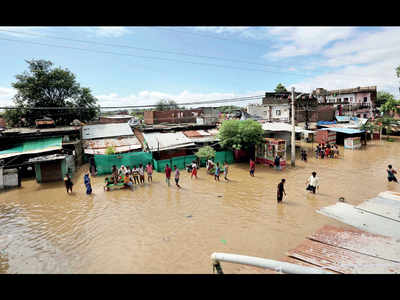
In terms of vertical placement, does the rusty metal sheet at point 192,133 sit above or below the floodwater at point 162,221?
above

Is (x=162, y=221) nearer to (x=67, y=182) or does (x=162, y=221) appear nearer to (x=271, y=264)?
(x=67, y=182)

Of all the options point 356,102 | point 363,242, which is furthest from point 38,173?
point 356,102

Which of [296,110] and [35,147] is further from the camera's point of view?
[296,110]

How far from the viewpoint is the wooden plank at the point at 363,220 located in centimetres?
745

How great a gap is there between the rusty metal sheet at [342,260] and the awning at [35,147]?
62.6 feet

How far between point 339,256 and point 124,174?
1283 cm

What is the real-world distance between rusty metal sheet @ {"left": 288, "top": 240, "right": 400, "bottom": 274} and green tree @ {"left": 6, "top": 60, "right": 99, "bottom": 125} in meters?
27.5

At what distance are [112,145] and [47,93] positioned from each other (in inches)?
621

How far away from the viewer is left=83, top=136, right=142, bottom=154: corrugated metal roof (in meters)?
20.3

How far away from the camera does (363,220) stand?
27.7 feet

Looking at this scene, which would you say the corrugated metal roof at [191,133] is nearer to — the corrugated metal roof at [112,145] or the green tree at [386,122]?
the corrugated metal roof at [112,145]

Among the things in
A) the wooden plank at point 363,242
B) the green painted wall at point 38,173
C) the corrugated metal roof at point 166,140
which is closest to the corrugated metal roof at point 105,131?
the corrugated metal roof at point 166,140
